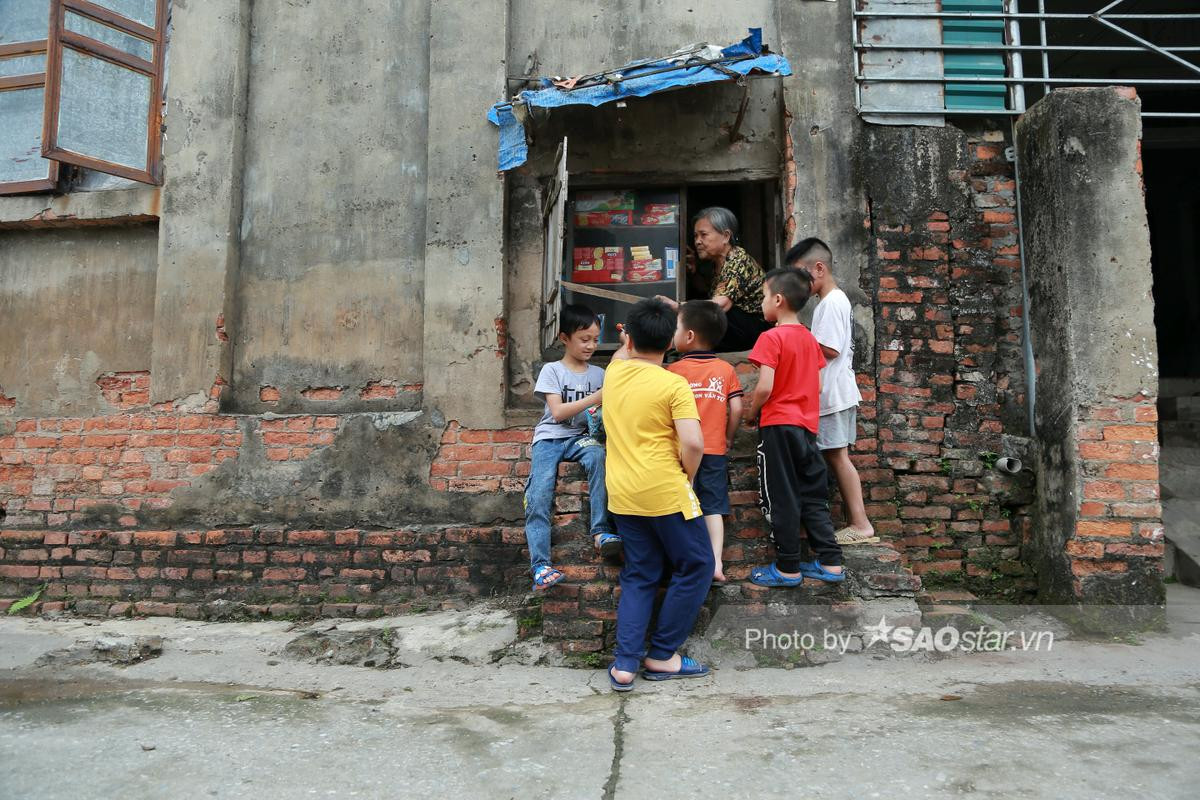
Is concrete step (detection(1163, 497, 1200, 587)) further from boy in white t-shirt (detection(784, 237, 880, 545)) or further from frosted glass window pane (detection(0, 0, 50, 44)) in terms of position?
frosted glass window pane (detection(0, 0, 50, 44))

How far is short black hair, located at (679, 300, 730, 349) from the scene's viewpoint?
3898 millimetres

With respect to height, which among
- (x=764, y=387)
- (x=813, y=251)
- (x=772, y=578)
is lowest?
(x=772, y=578)

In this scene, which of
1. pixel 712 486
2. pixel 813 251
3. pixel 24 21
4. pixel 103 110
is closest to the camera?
pixel 712 486

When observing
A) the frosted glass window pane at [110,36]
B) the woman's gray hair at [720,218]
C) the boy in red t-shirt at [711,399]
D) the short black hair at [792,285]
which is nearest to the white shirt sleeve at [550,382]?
the boy in red t-shirt at [711,399]

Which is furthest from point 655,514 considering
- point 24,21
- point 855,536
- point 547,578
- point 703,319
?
point 24,21

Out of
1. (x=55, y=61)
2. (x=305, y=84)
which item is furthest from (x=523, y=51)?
(x=55, y=61)

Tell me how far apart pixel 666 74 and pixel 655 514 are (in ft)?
8.89

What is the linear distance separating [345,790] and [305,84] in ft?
15.0

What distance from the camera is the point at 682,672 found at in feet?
11.3

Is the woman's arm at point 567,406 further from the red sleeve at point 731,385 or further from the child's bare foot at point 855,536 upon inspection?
the child's bare foot at point 855,536

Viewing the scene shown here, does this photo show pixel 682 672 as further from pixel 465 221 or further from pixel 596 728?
pixel 465 221

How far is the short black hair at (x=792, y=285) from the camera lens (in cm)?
401

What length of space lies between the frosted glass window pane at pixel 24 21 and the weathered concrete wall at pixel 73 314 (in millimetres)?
1301

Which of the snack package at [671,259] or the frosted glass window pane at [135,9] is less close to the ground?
the frosted glass window pane at [135,9]
